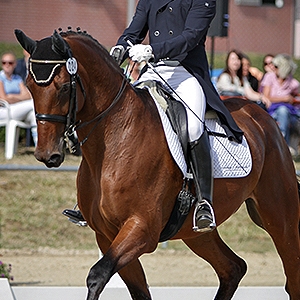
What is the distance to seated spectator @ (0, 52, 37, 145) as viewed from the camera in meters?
11.1

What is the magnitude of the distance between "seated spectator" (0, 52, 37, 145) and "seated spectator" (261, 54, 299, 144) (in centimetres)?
360

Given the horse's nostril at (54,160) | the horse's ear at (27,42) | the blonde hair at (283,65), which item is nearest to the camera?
the horse's nostril at (54,160)

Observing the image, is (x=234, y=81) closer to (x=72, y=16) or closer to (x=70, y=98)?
(x=70, y=98)

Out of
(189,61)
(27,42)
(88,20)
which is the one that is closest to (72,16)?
(88,20)

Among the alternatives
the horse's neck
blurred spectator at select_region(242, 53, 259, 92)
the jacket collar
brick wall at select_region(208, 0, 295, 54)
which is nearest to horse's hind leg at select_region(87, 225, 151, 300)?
the horse's neck

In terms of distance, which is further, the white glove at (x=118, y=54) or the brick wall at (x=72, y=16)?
the brick wall at (x=72, y=16)

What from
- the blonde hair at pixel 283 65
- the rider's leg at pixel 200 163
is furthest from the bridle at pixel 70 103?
the blonde hair at pixel 283 65

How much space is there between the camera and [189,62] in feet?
16.7

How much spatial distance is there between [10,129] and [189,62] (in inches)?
249

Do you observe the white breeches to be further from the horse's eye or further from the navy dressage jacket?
the horse's eye

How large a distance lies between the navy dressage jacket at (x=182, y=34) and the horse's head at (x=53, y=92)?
0.67m

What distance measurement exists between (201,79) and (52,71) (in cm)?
132

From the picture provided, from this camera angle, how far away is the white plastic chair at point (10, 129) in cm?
1091

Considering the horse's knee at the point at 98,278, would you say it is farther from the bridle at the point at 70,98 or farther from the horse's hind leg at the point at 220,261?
the horse's hind leg at the point at 220,261
